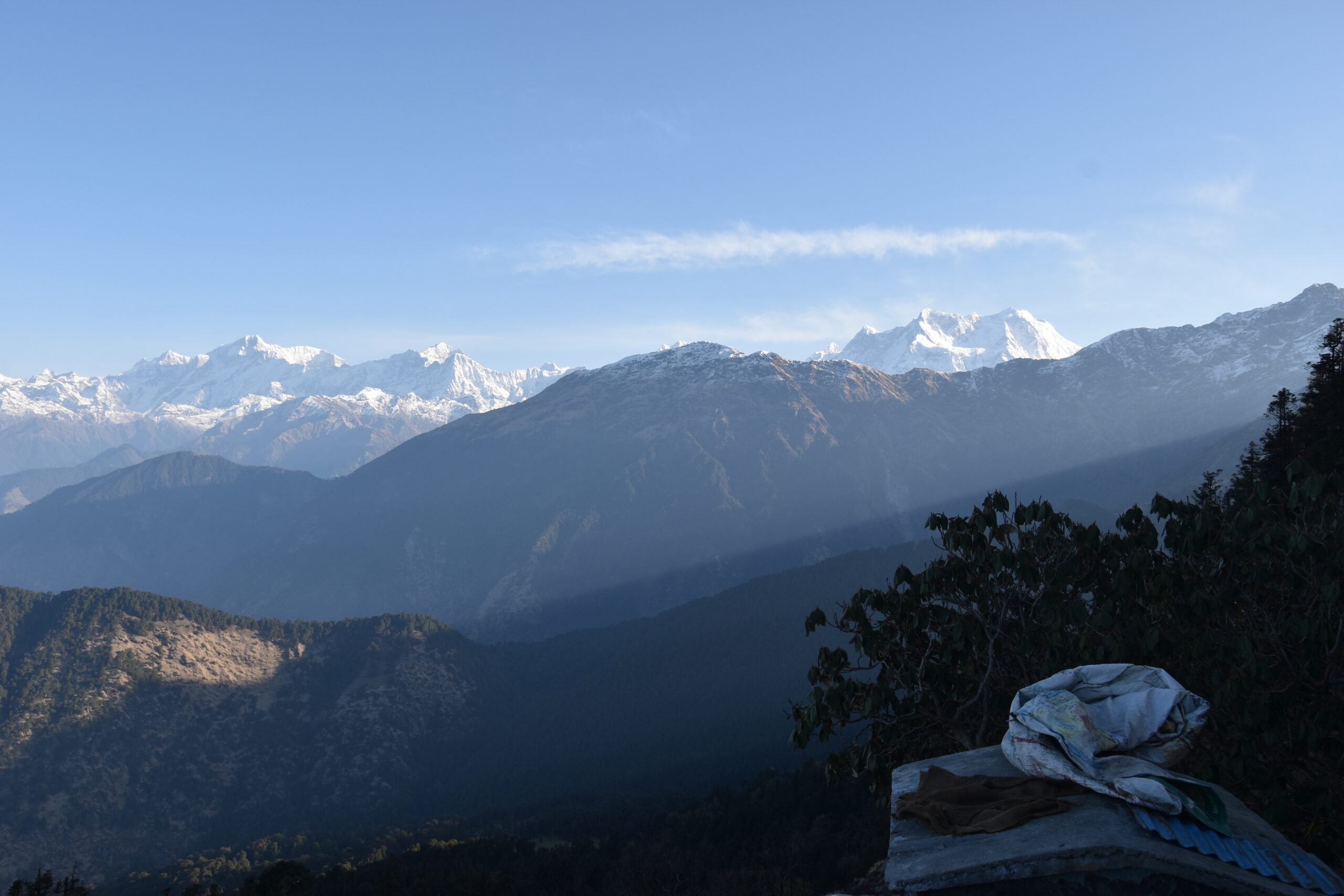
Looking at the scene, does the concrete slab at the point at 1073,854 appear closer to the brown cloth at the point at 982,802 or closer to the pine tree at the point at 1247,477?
the brown cloth at the point at 982,802

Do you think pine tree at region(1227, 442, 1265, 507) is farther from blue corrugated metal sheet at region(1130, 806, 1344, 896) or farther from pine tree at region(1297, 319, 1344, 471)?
blue corrugated metal sheet at region(1130, 806, 1344, 896)

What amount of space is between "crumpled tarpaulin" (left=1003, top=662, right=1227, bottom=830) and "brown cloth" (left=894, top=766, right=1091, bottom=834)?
0.29 metres

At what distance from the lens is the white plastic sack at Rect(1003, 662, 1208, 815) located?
1037 centimetres

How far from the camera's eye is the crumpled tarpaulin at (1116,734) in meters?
9.82

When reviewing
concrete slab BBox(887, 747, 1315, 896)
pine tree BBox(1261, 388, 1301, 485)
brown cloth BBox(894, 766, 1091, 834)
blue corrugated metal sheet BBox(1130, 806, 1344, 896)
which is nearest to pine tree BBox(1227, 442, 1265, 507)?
pine tree BBox(1261, 388, 1301, 485)

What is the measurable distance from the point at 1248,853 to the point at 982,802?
3245mm

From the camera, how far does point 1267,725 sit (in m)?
15.7

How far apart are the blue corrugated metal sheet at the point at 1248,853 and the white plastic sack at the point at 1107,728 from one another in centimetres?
48

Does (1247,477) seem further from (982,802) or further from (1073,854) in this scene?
(1073,854)

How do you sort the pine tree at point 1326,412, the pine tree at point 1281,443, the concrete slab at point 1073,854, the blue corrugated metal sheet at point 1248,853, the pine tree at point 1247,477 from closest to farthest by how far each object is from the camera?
the concrete slab at point 1073,854 → the blue corrugated metal sheet at point 1248,853 → the pine tree at point 1326,412 → the pine tree at point 1281,443 → the pine tree at point 1247,477

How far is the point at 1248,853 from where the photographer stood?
9375 millimetres

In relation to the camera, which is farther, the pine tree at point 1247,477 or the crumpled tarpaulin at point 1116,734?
the pine tree at point 1247,477

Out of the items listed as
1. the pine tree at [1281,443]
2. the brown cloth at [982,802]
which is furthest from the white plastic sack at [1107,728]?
the pine tree at [1281,443]

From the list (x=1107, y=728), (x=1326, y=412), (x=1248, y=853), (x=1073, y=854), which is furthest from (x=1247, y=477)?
(x=1073, y=854)
